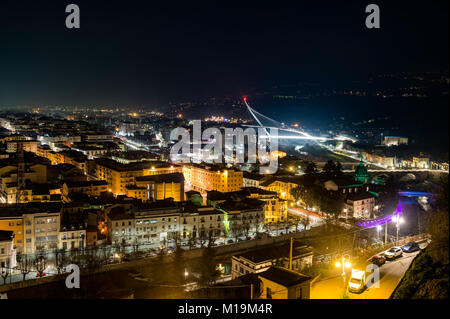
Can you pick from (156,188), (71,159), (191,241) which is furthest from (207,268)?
(71,159)

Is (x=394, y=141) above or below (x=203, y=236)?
above

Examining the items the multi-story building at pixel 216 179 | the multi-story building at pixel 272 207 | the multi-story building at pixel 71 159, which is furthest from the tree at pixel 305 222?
the multi-story building at pixel 71 159

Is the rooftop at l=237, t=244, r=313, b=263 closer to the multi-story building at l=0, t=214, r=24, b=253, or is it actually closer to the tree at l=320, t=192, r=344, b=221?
the tree at l=320, t=192, r=344, b=221

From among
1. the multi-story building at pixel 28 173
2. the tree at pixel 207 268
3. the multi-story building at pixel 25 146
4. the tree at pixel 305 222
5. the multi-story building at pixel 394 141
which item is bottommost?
the tree at pixel 207 268

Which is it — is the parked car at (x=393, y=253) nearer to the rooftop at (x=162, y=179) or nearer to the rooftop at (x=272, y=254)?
the rooftop at (x=272, y=254)

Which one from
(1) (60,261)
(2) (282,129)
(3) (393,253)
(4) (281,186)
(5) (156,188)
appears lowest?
(1) (60,261)

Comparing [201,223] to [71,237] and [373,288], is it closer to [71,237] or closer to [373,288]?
[71,237]
